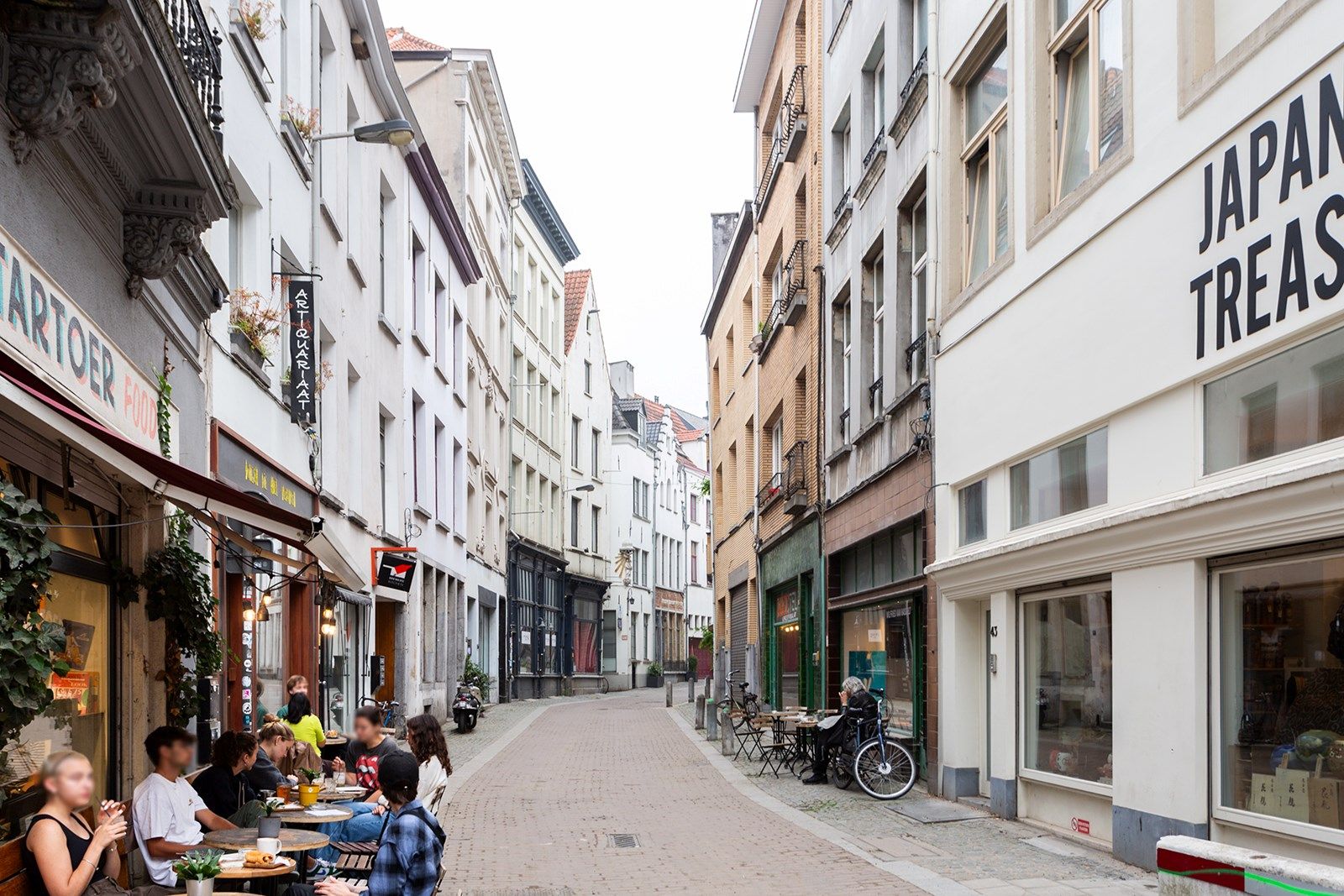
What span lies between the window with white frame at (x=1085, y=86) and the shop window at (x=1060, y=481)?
7.43 ft

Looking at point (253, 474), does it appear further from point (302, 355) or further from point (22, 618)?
point (22, 618)

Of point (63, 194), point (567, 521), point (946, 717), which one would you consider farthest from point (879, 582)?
point (567, 521)

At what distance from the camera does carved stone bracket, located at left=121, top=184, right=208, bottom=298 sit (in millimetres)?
8484

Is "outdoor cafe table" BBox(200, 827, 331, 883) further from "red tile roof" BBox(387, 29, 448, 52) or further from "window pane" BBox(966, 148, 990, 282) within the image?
"red tile roof" BBox(387, 29, 448, 52)

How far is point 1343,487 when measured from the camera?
736 cm

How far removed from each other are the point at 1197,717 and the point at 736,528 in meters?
25.7

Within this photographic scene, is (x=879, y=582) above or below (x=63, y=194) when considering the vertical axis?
below

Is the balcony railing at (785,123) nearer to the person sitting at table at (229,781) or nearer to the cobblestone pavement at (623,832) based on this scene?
the cobblestone pavement at (623,832)

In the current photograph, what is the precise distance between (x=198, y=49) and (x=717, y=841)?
24.9 ft

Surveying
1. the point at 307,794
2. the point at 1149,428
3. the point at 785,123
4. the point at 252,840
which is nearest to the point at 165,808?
the point at 252,840

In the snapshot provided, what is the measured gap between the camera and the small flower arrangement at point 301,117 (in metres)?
15.7

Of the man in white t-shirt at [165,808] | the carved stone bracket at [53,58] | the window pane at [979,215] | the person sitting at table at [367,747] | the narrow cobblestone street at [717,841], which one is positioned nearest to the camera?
the carved stone bracket at [53,58]

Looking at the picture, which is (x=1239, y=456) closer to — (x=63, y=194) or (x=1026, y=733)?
(x=1026, y=733)

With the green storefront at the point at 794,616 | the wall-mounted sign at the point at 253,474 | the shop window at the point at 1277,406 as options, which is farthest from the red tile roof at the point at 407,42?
the shop window at the point at 1277,406
